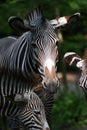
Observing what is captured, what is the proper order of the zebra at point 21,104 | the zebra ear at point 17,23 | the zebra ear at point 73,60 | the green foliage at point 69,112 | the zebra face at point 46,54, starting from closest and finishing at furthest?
the zebra face at point 46,54 → the zebra at point 21,104 → the zebra ear at point 17,23 → the zebra ear at point 73,60 → the green foliage at point 69,112

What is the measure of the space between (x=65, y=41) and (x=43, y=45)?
476 inches

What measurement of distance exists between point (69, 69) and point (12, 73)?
67.5 feet

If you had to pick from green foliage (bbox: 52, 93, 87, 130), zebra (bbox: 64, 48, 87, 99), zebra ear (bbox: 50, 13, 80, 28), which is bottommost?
green foliage (bbox: 52, 93, 87, 130)

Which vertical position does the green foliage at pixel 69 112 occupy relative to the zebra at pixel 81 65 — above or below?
below

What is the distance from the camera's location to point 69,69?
33.5 meters

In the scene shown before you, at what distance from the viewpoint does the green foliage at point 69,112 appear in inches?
720

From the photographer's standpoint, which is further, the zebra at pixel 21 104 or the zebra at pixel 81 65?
the zebra at pixel 81 65

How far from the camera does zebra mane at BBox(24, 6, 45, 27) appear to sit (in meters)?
12.5

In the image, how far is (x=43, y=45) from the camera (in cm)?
1211

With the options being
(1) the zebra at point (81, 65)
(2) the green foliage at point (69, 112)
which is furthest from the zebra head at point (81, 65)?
(2) the green foliage at point (69, 112)

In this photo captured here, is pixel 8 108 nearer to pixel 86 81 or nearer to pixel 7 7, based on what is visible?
pixel 86 81

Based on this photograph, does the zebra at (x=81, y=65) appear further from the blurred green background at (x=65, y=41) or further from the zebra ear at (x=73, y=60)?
the blurred green background at (x=65, y=41)

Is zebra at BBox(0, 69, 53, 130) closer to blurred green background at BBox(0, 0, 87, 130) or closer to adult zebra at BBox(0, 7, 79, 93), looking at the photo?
adult zebra at BBox(0, 7, 79, 93)

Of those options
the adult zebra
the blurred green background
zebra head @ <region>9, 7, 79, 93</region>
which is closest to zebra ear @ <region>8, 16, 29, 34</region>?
zebra head @ <region>9, 7, 79, 93</region>
